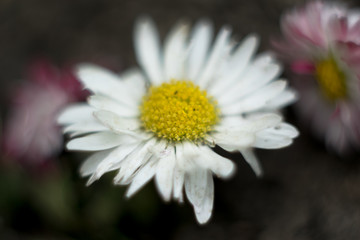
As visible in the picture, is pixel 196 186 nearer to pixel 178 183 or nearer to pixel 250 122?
pixel 178 183

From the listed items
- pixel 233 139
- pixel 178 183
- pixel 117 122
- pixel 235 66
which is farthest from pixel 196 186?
pixel 235 66

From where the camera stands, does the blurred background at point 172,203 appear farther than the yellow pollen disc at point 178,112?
Yes

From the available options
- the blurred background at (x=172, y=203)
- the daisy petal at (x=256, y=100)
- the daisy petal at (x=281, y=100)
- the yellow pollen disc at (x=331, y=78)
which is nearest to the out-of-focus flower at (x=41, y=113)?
the blurred background at (x=172, y=203)

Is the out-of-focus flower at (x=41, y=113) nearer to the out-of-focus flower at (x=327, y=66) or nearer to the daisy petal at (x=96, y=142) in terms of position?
the daisy petal at (x=96, y=142)

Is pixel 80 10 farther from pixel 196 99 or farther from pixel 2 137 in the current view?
pixel 196 99

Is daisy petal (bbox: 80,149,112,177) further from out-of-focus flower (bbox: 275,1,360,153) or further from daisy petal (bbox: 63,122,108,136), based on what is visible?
out-of-focus flower (bbox: 275,1,360,153)

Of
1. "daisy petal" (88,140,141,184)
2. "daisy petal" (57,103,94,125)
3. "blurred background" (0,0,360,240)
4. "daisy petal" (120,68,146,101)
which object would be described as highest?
"daisy petal" (120,68,146,101)

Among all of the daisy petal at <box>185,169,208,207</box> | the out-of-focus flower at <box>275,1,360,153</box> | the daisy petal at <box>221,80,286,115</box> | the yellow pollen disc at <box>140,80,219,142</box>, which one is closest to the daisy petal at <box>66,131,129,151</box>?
the yellow pollen disc at <box>140,80,219,142</box>

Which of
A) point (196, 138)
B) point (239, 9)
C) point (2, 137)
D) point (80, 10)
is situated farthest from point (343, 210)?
point (80, 10)
